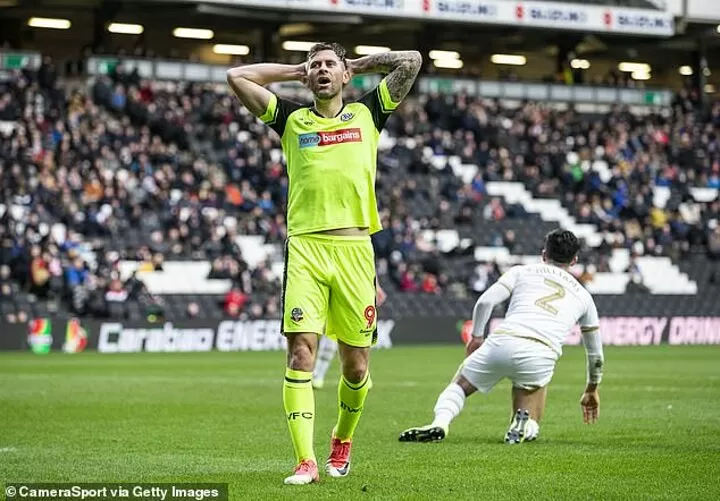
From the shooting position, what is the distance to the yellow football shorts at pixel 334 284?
928cm

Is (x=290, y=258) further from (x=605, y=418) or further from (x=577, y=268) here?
(x=577, y=268)

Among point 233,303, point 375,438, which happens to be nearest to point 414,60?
point 375,438

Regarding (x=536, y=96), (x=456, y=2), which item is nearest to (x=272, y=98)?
(x=456, y=2)

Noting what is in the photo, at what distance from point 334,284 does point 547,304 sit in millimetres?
3511

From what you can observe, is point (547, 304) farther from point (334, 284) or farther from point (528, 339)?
point (334, 284)

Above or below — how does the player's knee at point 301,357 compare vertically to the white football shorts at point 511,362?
above

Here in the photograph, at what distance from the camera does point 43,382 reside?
71.3 feet

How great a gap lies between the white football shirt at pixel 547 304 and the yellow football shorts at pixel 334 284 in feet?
10.4

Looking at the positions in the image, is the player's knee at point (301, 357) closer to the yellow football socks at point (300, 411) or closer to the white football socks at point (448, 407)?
the yellow football socks at point (300, 411)

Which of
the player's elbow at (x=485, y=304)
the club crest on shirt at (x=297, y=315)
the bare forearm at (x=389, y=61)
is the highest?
the bare forearm at (x=389, y=61)

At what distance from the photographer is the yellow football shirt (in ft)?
31.0

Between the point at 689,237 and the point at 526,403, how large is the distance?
35409 mm

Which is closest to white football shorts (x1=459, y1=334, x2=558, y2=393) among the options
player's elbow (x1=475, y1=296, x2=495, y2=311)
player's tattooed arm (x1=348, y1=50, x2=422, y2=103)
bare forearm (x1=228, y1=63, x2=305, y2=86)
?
player's elbow (x1=475, y1=296, x2=495, y2=311)

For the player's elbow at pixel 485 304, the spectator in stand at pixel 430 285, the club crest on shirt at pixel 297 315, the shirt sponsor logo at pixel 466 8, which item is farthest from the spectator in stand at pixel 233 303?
the club crest on shirt at pixel 297 315
